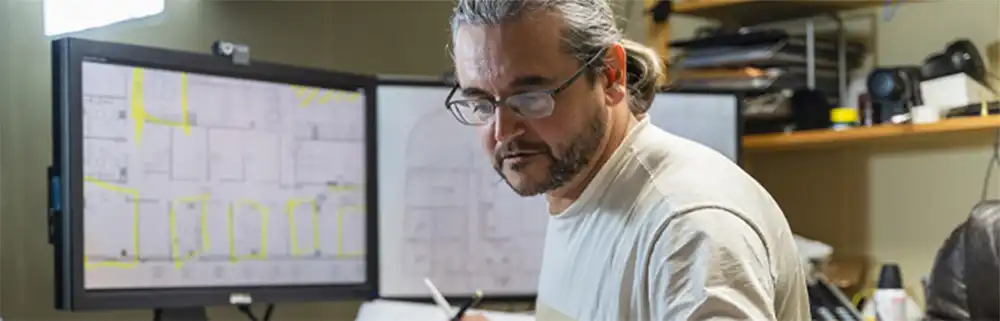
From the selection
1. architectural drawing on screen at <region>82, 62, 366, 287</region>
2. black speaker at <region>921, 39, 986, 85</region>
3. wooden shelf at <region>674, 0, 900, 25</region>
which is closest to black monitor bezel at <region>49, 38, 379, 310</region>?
architectural drawing on screen at <region>82, 62, 366, 287</region>

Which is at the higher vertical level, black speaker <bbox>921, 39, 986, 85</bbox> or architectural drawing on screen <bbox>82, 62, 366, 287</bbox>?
black speaker <bbox>921, 39, 986, 85</bbox>

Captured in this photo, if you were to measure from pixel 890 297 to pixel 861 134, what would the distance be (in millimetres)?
300

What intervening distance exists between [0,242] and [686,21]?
145cm

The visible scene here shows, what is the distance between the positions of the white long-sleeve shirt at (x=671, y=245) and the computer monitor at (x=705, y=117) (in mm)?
840

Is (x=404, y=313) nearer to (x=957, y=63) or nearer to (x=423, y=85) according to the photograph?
(x=423, y=85)

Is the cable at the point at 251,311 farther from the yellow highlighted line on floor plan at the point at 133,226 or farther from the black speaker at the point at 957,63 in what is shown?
the black speaker at the point at 957,63

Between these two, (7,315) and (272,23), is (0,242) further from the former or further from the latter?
(272,23)

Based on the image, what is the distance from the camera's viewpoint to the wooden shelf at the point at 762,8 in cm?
220

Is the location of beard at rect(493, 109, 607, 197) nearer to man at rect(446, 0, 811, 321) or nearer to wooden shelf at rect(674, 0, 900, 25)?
man at rect(446, 0, 811, 321)

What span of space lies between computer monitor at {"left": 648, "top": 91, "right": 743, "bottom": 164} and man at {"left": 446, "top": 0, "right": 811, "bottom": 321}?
859mm

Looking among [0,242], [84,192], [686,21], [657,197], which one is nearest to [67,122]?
[84,192]

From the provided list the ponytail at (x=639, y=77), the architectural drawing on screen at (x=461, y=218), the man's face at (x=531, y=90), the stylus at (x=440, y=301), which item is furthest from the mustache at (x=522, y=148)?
the architectural drawing on screen at (x=461, y=218)

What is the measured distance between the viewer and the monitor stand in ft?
5.36

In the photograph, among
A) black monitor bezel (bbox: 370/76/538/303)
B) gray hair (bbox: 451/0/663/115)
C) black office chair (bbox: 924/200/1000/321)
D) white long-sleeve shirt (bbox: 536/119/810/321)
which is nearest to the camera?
white long-sleeve shirt (bbox: 536/119/810/321)
